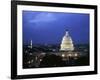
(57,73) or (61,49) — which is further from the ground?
(61,49)

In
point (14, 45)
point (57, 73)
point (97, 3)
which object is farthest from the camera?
point (97, 3)

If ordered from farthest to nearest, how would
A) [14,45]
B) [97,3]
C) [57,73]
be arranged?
[97,3], [57,73], [14,45]

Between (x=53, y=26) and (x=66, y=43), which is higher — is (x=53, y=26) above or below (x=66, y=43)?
above

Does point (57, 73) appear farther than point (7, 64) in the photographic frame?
Yes

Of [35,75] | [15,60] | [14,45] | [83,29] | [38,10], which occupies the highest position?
[38,10]

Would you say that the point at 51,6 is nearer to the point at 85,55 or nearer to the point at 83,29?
the point at 83,29

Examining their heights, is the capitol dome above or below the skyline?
below

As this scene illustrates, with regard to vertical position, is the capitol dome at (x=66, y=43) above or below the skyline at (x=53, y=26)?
below

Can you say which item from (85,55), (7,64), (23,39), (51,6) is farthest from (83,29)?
(7,64)
